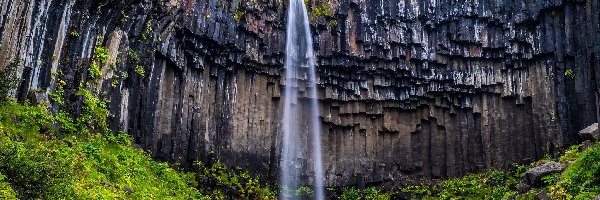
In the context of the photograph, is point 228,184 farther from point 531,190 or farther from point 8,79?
point 531,190

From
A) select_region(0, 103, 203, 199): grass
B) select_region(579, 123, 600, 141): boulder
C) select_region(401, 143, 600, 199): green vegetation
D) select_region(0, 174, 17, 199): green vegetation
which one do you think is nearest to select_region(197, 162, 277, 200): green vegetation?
select_region(0, 103, 203, 199): grass

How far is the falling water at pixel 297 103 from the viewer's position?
32.1m

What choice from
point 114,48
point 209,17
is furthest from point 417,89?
point 114,48

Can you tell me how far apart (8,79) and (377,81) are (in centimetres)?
1970

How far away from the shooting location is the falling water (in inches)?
1262

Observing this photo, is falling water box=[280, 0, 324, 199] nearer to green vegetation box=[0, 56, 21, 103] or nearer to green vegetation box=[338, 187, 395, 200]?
green vegetation box=[338, 187, 395, 200]

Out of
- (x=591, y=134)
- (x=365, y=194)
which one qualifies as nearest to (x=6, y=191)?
(x=591, y=134)

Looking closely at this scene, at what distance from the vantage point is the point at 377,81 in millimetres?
32938

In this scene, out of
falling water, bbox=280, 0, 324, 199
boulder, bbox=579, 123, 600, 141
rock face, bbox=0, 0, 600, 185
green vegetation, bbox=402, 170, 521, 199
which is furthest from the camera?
falling water, bbox=280, 0, 324, 199

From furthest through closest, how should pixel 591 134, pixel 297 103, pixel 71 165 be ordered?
pixel 297 103 < pixel 591 134 < pixel 71 165

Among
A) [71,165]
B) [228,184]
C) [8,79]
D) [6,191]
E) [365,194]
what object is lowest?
[365,194]

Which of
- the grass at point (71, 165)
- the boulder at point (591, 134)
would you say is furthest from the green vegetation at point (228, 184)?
the boulder at point (591, 134)

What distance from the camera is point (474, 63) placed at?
3272 cm

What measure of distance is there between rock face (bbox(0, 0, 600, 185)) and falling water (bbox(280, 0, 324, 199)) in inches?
14.7
